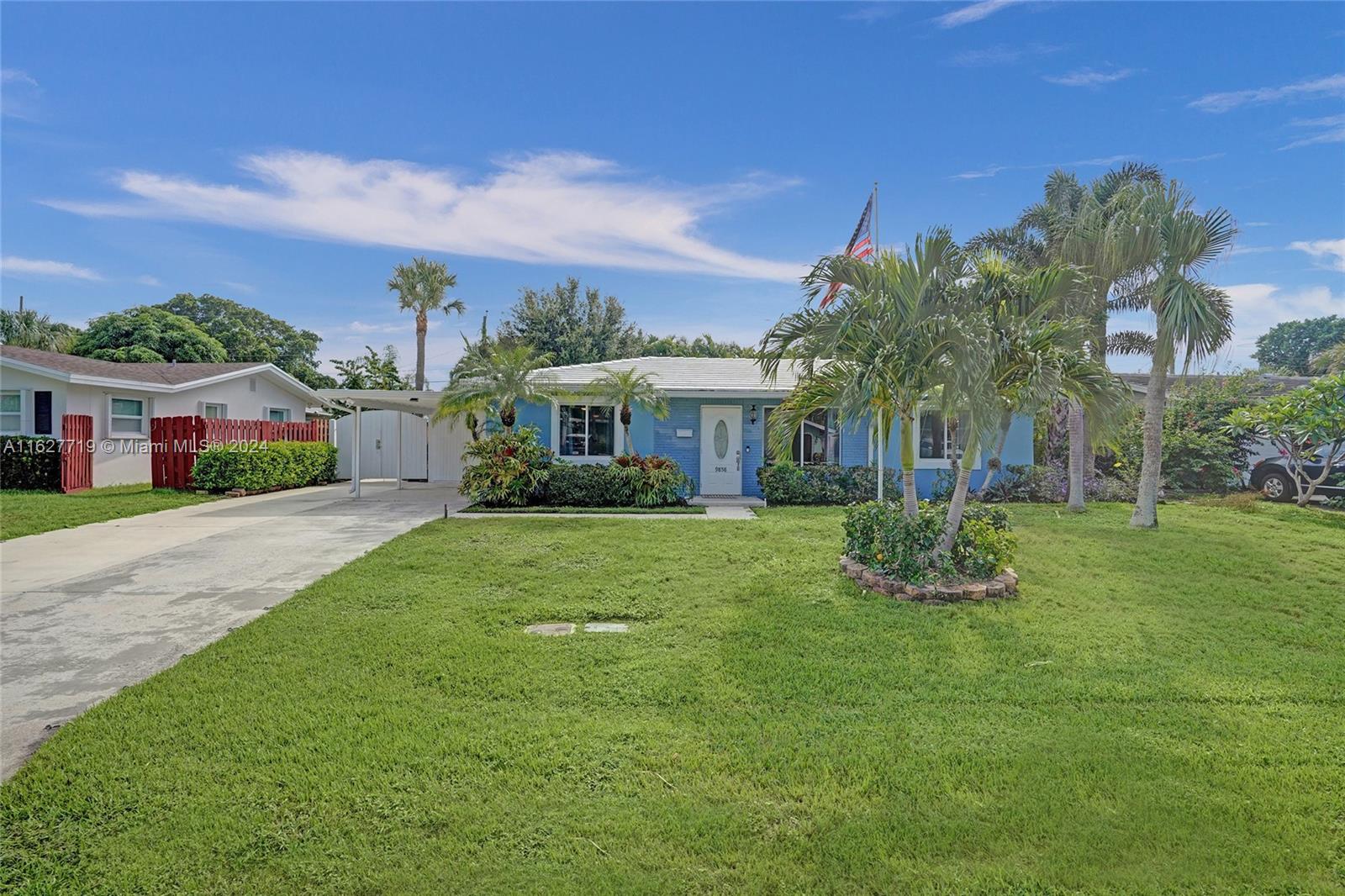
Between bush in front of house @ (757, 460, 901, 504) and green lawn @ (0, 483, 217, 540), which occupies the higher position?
bush in front of house @ (757, 460, 901, 504)

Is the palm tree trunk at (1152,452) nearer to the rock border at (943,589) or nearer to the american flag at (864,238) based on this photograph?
the american flag at (864,238)

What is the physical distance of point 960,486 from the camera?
6.48m

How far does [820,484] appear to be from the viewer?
43.7ft

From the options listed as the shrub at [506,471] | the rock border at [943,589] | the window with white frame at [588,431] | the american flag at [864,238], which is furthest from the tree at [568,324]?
the rock border at [943,589]

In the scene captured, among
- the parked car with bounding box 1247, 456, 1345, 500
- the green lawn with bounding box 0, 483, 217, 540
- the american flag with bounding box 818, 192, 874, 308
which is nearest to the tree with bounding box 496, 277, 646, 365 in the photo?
the green lawn with bounding box 0, 483, 217, 540

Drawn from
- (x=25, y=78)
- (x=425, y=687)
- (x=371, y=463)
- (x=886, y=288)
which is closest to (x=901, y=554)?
(x=886, y=288)

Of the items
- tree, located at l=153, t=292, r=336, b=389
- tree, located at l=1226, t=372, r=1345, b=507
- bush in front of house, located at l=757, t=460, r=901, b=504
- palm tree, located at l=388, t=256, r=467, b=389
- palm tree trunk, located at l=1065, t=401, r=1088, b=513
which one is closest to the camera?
tree, located at l=1226, t=372, r=1345, b=507

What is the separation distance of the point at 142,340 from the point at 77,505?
18984mm

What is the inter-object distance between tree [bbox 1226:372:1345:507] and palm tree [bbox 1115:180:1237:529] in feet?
11.6

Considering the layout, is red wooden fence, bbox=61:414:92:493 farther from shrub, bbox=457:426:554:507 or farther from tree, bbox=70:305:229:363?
tree, bbox=70:305:229:363

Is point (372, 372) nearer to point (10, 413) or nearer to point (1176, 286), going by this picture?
point (10, 413)

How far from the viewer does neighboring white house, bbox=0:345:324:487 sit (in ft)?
48.6

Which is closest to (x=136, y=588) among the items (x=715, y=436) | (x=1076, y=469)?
(x=715, y=436)

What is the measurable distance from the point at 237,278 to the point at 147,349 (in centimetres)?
945
